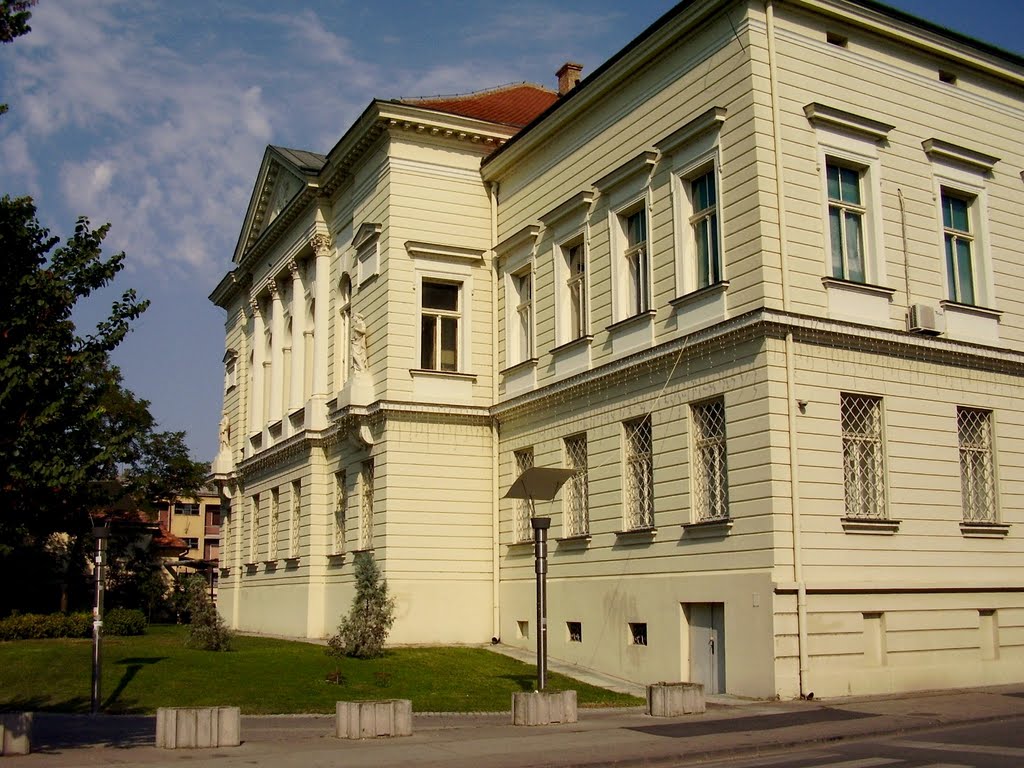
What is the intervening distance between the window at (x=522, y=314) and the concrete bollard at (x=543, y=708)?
13745 mm

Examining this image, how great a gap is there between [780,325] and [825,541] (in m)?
3.91

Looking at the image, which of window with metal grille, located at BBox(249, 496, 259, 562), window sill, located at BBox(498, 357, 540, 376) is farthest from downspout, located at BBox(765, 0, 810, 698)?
window with metal grille, located at BBox(249, 496, 259, 562)

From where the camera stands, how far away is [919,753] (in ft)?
45.2

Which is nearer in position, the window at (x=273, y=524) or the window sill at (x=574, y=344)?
the window sill at (x=574, y=344)

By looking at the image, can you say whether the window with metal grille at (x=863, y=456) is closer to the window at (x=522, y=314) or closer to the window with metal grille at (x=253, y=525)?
the window at (x=522, y=314)

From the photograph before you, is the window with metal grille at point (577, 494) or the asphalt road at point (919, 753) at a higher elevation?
the window with metal grille at point (577, 494)

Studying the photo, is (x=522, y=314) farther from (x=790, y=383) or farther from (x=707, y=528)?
(x=790, y=383)

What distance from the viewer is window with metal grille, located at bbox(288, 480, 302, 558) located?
36.3 m

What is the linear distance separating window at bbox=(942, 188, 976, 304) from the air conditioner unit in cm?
155

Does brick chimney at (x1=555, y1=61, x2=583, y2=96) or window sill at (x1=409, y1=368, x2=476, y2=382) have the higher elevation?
brick chimney at (x1=555, y1=61, x2=583, y2=96)

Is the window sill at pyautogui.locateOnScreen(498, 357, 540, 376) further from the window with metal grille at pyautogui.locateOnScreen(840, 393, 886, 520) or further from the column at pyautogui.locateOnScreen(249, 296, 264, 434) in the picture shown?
the column at pyautogui.locateOnScreen(249, 296, 264, 434)

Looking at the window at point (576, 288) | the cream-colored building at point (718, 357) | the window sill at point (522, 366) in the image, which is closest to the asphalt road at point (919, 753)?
the cream-colored building at point (718, 357)

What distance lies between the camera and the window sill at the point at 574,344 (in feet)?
86.7

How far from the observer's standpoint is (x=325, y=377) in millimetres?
35125
